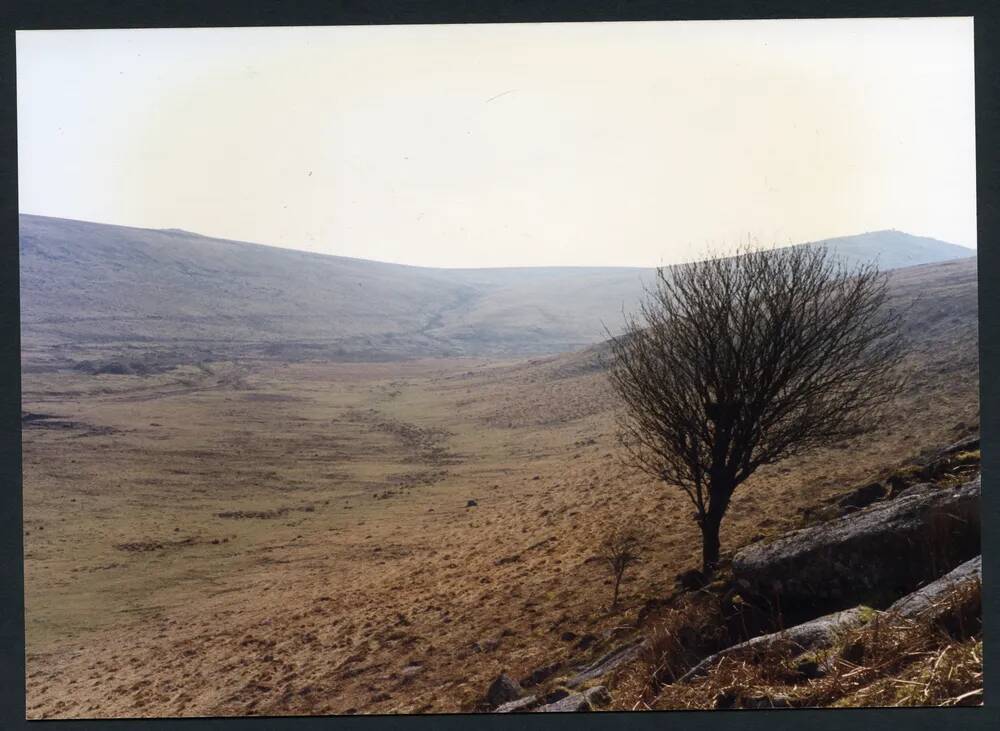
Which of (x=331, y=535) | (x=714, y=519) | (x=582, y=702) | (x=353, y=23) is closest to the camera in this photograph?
(x=582, y=702)

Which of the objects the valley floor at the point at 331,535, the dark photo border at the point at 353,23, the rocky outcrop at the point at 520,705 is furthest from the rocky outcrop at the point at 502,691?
the dark photo border at the point at 353,23

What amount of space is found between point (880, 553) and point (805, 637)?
871 mm

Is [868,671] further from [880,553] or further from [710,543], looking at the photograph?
[710,543]

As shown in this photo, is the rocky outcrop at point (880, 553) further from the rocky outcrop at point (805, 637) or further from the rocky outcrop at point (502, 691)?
→ the rocky outcrop at point (502, 691)

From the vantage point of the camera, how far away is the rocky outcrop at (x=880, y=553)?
18.4 feet

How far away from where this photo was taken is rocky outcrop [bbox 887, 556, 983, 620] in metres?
5.15

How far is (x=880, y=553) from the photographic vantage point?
5.67m

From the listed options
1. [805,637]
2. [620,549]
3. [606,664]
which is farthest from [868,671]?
[620,549]

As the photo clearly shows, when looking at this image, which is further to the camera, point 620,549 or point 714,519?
point 620,549

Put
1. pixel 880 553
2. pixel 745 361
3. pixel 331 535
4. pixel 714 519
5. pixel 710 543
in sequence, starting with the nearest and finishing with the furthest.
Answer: pixel 880 553 → pixel 745 361 → pixel 714 519 → pixel 710 543 → pixel 331 535

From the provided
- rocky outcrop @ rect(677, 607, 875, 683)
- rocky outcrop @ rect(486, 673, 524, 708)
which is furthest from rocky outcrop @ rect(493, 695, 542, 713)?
rocky outcrop @ rect(677, 607, 875, 683)

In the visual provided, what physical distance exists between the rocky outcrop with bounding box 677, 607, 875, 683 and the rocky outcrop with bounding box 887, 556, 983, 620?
20 centimetres

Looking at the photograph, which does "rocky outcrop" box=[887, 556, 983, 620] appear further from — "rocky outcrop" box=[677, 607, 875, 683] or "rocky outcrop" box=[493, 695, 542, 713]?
"rocky outcrop" box=[493, 695, 542, 713]

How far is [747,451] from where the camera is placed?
22.9 ft
